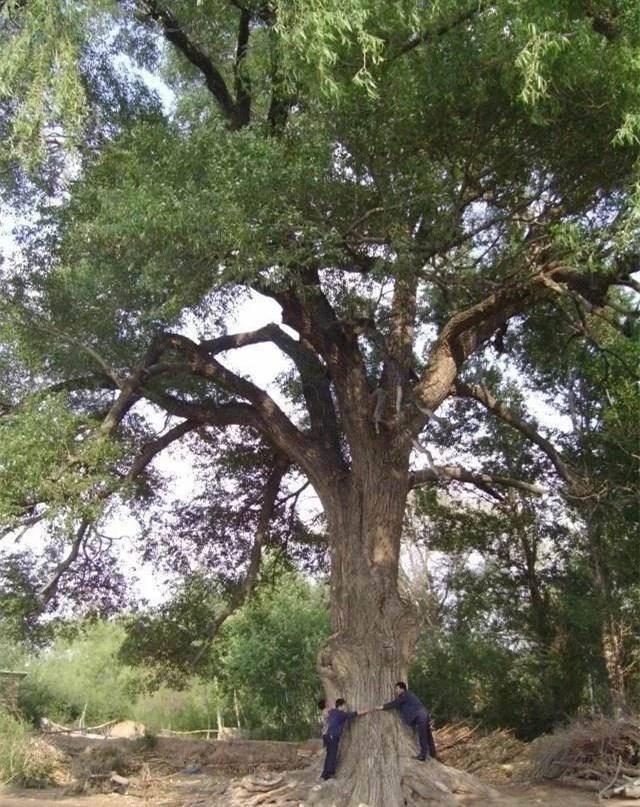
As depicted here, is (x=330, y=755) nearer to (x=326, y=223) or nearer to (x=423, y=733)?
(x=423, y=733)

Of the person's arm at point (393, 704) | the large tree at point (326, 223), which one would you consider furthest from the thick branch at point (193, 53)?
the person's arm at point (393, 704)

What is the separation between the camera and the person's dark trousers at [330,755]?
29.8ft

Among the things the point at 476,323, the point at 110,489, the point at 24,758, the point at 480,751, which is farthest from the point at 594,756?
the point at 24,758

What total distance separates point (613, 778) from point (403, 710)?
2920 mm

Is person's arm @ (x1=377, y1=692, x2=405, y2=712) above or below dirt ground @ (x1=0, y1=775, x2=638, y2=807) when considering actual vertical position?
above

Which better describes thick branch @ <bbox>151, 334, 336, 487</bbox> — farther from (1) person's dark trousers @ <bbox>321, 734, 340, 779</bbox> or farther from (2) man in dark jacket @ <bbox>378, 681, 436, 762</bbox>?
(1) person's dark trousers @ <bbox>321, 734, 340, 779</bbox>

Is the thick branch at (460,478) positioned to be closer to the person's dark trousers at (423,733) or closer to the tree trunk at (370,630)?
the tree trunk at (370,630)

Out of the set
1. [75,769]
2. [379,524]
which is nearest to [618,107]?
[379,524]

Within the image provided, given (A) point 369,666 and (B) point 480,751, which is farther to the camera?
(B) point 480,751

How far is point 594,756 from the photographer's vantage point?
10797mm

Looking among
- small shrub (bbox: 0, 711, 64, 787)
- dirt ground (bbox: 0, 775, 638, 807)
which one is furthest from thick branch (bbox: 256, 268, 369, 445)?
small shrub (bbox: 0, 711, 64, 787)

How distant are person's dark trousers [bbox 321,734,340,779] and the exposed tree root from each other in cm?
10

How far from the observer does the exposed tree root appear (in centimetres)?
873

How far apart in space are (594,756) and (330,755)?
3.92 m
